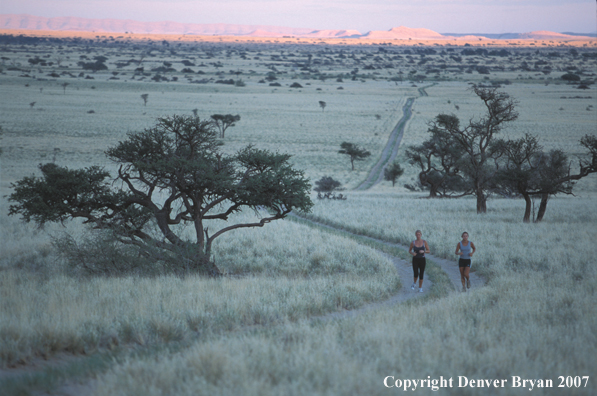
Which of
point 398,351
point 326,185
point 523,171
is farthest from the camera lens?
point 326,185

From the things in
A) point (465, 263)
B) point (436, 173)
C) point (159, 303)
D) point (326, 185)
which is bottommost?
point (326, 185)

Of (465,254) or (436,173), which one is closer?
(465,254)

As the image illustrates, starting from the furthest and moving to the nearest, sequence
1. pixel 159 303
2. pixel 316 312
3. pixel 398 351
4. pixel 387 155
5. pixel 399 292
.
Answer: pixel 387 155 < pixel 399 292 < pixel 316 312 < pixel 159 303 < pixel 398 351

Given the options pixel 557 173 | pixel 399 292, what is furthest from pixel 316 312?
pixel 557 173

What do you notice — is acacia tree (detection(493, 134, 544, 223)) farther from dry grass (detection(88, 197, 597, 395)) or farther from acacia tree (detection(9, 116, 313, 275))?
acacia tree (detection(9, 116, 313, 275))

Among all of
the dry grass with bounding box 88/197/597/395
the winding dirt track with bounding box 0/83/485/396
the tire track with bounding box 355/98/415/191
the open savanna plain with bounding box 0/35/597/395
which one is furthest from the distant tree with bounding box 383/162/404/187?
the dry grass with bounding box 88/197/597/395

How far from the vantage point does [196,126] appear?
12594 mm

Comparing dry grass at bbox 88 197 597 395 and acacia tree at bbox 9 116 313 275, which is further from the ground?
acacia tree at bbox 9 116 313 275

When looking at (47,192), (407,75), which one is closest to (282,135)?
(47,192)

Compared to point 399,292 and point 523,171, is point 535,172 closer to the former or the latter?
point 523,171

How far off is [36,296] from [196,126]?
5.73 m

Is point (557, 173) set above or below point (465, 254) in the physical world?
above

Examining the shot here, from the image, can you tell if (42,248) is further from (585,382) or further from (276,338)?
(585,382)

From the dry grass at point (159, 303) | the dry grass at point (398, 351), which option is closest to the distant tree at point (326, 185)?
the dry grass at point (159, 303)
